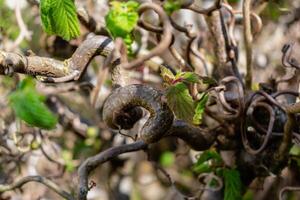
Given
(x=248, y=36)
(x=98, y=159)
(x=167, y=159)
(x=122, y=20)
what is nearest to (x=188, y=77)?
(x=122, y=20)

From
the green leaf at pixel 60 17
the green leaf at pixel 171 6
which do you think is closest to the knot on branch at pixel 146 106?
the green leaf at pixel 60 17

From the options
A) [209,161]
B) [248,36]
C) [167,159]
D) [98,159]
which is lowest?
[167,159]

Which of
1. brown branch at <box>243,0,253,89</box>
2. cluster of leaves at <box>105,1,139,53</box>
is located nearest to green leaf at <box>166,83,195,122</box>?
cluster of leaves at <box>105,1,139,53</box>

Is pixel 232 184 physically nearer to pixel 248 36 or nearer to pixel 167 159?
pixel 248 36

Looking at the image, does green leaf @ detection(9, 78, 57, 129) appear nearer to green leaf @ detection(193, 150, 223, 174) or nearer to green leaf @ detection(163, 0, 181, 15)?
green leaf @ detection(163, 0, 181, 15)

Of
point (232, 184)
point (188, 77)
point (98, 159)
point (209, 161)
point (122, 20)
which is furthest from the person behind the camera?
point (209, 161)

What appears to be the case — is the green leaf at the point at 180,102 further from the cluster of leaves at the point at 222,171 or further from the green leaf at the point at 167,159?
the green leaf at the point at 167,159
